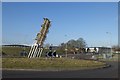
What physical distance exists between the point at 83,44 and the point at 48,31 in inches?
3762

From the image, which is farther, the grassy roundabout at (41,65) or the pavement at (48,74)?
the grassy roundabout at (41,65)

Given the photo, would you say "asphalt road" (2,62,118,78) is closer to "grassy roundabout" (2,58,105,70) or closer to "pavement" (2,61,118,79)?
"pavement" (2,61,118,79)

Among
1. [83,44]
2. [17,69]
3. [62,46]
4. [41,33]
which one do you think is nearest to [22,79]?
[17,69]

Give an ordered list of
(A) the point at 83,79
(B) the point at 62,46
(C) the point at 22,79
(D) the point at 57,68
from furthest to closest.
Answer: (B) the point at 62,46 < (D) the point at 57,68 < (A) the point at 83,79 < (C) the point at 22,79

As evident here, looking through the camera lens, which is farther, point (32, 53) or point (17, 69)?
point (32, 53)

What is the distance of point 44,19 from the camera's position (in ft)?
158

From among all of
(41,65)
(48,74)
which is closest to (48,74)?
(48,74)

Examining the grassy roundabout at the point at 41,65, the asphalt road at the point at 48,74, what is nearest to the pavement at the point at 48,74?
the asphalt road at the point at 48,74

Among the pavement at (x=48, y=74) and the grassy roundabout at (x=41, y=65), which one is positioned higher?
the grassy roundabout at (x=41, y=65)

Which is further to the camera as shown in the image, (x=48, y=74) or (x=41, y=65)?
(x=41, y=65)

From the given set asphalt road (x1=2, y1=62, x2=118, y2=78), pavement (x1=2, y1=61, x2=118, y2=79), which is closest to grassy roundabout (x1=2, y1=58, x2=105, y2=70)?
pavement (x1=2, y1=61, x2=118, y2=79)

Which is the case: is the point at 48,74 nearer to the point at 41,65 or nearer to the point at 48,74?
the point at 48,74

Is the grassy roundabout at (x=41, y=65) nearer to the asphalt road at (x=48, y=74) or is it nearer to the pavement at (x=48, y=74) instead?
the pavement at (x=48, y=74)

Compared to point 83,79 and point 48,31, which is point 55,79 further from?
point 48,31
